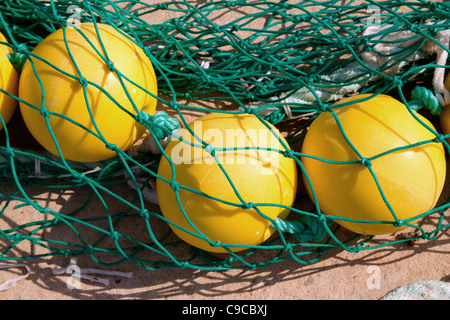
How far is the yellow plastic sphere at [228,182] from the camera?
4.33ft

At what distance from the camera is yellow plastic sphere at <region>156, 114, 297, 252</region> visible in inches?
52.0

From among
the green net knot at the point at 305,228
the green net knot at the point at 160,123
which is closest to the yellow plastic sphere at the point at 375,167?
the green net knot at the point at 305,228

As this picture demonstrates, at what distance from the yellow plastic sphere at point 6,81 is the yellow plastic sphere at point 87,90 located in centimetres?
7

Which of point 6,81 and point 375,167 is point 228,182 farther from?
point 6,81

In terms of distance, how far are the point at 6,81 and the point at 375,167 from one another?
99 centimetres

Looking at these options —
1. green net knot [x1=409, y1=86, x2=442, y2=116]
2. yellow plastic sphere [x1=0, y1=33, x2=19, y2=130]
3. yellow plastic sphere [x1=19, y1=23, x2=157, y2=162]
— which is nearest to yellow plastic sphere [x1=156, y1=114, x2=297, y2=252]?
yellow plastic sphere [x1=19, y1=23, x2=157, y2=162]

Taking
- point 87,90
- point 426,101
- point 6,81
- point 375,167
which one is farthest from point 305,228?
point 6,81

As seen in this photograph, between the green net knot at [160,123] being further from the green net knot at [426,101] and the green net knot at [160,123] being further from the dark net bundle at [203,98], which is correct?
the green net knot at [426,101]

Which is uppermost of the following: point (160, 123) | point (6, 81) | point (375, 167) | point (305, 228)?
point (6, 81)

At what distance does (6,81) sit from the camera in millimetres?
1491

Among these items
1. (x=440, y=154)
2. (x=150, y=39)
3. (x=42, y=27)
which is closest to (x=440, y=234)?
(x=440, y=154)

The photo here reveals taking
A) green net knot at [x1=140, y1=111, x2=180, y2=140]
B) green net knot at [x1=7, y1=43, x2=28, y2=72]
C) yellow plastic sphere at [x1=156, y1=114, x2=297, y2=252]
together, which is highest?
green net knot at [x1=7, y1=43, x2=28, y2=72]

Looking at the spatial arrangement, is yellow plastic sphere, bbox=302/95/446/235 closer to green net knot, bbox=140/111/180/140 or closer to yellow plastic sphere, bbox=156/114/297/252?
yellow plastic sphere, bbox=156/114/297/252

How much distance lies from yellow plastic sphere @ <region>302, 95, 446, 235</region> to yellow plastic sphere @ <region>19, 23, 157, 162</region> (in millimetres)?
495
